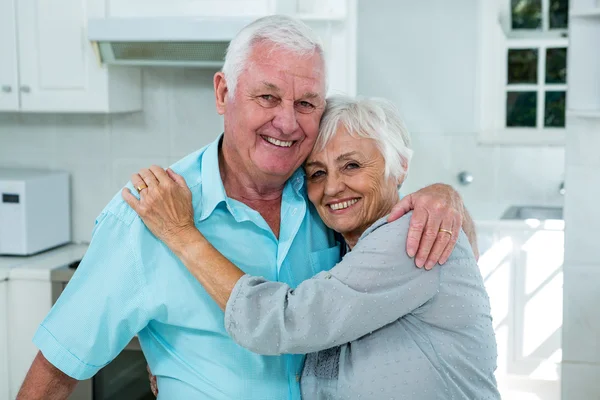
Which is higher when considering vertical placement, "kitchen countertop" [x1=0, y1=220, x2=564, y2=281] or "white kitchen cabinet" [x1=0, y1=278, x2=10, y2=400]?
"kitchen countertop" [x1=0, y1=220, x2=564, y2=281]

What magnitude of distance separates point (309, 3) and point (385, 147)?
176 cm

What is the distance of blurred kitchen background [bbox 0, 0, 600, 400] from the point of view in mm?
2830

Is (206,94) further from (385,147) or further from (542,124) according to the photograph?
(542,124)

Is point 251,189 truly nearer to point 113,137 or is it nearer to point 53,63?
point 53,63

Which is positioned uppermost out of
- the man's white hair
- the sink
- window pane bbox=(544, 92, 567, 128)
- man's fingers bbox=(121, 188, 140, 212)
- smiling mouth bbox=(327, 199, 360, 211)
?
the man's white hair

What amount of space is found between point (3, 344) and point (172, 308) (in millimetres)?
1937

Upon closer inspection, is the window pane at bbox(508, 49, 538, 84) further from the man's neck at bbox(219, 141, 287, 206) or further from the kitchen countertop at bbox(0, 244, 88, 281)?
the man's neck at bbox(219, 141, 287, 206)

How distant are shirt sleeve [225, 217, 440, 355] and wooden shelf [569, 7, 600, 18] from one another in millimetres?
1602

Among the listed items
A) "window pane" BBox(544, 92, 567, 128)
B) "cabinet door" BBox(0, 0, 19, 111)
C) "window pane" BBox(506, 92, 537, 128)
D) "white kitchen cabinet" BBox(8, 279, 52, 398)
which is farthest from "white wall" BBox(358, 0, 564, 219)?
"white kitchen cabinet" BBox(8, 279, 52, 398)

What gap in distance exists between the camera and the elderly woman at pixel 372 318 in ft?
4.55

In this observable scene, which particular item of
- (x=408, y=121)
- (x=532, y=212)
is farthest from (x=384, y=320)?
(x=408, y=121)

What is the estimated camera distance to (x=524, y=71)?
210 inches

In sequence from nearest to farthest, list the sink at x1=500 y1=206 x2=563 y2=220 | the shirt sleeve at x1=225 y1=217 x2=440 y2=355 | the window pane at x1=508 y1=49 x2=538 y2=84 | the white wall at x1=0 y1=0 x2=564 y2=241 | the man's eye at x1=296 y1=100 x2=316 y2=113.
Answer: the shirt sleeve at x1=225 y1=217 x2=440 y2=355 → the man's eye at x1=296 y1=100 x2=316 y2=113 → the sink at x1=500 y1=206 x2=563 y2=220 → the white wall at x1=0 y1=0 x2=564 y2=241 → the window pane at x1=508 y1=49 x2=538 y2=84

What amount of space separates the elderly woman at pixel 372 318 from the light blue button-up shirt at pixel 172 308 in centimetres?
6
